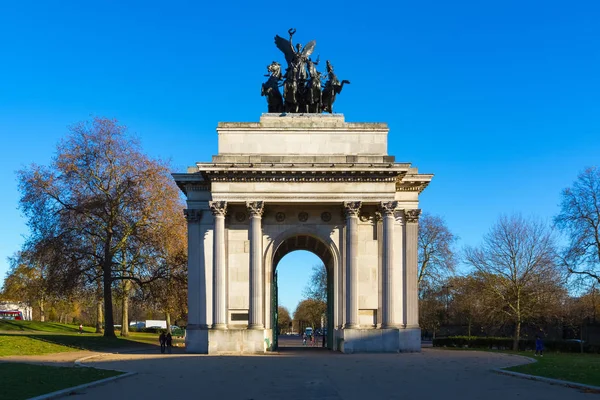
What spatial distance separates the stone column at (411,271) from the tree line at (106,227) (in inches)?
793

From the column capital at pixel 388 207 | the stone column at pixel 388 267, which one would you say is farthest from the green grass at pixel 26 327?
the column capital at pixel 388 207

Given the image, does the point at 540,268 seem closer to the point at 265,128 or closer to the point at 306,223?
the point at 306,223

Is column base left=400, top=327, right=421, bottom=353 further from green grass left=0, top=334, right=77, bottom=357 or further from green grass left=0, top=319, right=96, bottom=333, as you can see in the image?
green grass left=0, top=319, right=96, bottom=333

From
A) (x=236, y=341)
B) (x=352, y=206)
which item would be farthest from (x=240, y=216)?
(x=236, y=341)

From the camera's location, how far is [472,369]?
25.1 m

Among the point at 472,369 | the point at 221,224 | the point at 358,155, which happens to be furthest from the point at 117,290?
the point at 472,369

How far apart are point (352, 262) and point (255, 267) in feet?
18.3

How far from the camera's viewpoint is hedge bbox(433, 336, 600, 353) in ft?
149

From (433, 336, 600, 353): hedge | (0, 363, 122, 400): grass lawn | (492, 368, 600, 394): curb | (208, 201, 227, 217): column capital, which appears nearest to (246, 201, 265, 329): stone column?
(208, 201, 227, 217): column capital

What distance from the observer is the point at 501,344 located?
5134cm

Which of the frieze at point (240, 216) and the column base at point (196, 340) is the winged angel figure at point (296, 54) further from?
the column base at point (196, 340)

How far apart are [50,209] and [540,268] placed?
123 ft

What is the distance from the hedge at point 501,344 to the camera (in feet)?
149

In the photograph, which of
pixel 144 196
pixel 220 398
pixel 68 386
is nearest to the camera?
pixel 220 398
